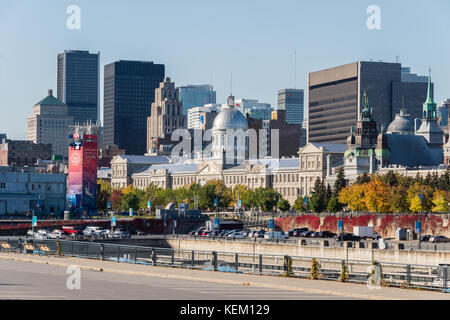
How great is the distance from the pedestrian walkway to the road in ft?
2.57

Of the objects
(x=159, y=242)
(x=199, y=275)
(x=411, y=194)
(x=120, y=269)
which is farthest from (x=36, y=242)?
(x=411, y=194)

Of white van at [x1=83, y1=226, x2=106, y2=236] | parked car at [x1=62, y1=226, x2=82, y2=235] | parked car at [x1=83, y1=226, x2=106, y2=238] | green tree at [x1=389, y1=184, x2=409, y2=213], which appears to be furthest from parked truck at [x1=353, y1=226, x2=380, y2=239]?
parked car at [x1=62, y1=226, x2=82, y2=235]

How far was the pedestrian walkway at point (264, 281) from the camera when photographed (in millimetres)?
40531

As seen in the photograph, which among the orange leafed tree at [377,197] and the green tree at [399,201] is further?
the orange leafed tree at [377,197]

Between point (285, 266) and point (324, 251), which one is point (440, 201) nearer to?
point (324, 251)

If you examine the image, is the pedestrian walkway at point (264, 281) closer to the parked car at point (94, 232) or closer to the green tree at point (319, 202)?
the parked car at point (94, 232)

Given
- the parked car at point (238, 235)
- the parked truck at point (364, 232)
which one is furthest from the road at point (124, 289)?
the parked truck at point (364, 232)

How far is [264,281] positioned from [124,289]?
7.35 m

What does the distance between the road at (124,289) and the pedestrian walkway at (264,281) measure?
0.78 metres

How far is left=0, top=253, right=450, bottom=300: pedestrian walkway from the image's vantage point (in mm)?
40531

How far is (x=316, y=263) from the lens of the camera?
48.7 meters

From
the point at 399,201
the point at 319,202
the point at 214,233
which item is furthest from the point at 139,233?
the point at 319,202
